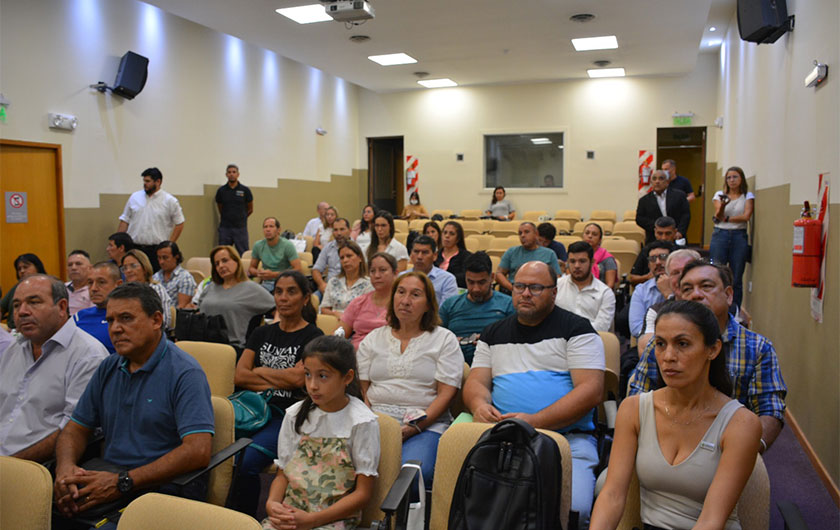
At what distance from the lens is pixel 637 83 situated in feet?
40.8

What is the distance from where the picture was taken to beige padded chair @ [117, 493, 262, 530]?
154 cm

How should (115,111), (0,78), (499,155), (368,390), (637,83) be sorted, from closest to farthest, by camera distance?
(368,390) → (0,78) → (115,111) → (637,83) → (499,155)

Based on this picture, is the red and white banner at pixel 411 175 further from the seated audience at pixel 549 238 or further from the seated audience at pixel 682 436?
the seated audience at pixel 682 436

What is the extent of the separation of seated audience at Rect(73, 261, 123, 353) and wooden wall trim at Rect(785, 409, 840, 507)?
3817mm

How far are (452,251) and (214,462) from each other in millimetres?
3929

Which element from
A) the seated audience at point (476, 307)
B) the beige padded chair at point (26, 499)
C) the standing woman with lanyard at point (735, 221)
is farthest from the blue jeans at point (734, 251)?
the beige padded chair at point (26, 499)

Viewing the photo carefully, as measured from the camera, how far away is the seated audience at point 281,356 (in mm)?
3096

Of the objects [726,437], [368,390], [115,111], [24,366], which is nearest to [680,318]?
[726,437]

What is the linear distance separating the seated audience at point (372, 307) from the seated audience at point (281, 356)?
53 centimetres

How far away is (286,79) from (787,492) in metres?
10.4

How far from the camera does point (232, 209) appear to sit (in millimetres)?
9422

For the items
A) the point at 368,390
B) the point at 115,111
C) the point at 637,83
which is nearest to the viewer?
the point at 368,390

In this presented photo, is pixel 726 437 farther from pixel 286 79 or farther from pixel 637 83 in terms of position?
pixel 637 83

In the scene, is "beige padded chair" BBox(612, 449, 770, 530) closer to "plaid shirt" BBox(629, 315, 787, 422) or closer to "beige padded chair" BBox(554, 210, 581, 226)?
"plaid shirt" BBox(629, 315, 787, 422)
